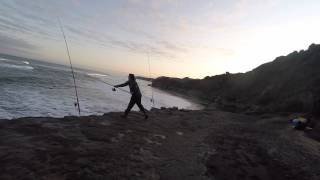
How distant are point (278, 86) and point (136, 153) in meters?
41.8

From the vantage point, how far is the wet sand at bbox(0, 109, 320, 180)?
6.43 metres

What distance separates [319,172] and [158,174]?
5.11m

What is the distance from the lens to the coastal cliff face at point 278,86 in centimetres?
3081

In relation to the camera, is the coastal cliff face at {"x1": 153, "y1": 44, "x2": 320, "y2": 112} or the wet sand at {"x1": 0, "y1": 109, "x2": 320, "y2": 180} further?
the coastal cliff face at {"x1": 153, "y1": 44, "x2": 320, "y2": 112}

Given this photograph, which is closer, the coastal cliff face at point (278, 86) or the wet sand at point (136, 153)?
the wet sand at point (136, 153)

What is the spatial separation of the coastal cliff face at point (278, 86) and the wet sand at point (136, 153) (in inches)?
552

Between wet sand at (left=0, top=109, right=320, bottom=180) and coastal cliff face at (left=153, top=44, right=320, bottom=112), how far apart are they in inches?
552

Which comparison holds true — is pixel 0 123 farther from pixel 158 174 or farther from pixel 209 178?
pixel 209 178

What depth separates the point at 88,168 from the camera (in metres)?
6.50

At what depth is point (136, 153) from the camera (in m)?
8.24

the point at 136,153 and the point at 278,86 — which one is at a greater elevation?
the point at 278,86

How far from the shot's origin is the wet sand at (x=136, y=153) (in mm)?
6434

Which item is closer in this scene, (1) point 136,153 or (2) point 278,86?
(1) point 136,153

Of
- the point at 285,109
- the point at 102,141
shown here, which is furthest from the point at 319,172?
the point at 285,109
